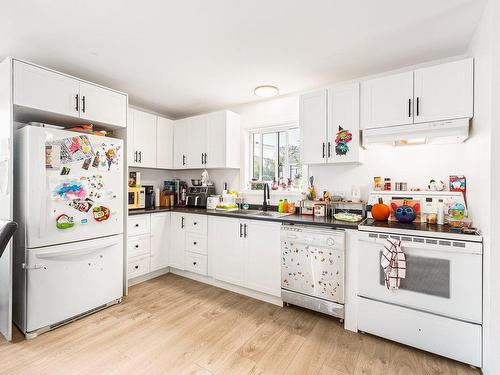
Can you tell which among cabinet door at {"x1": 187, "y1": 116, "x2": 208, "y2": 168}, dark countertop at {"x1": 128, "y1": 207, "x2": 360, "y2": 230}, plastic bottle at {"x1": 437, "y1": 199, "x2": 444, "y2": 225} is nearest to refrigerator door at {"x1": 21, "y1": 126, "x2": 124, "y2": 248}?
dark countertop at {"x1": 128, "y1": 207, "x2": 360, "y2": 230}

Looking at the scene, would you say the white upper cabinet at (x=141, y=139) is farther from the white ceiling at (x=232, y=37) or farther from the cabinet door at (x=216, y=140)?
the cabinet door at (x=216, y=140)

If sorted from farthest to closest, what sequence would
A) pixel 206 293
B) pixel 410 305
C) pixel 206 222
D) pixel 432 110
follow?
pixel 206 222 < pixel 206 293 < pixel 432 110 < pixel 410 305

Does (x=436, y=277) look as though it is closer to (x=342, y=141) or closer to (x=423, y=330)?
(x=423, y=330)

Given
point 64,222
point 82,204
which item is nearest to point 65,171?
point 82,204

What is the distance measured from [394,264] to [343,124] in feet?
4.64

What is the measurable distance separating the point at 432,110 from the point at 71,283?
3.54m

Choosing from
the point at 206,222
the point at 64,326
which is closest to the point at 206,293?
the point at 206,222

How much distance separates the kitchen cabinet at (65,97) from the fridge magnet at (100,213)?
896 millimetres

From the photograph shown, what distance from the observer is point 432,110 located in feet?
7.14

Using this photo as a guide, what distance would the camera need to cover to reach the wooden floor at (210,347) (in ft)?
5.84

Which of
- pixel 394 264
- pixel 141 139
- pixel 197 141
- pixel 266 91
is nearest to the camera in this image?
pixel 394 264

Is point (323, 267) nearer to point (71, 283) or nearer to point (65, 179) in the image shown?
point (71, 283)

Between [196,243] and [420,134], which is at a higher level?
[420,134]

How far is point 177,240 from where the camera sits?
3539 millimetres
